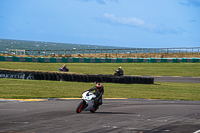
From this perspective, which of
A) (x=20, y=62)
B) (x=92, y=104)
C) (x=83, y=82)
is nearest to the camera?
(x=92, y=104)

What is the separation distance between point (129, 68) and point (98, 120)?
34.1 metres

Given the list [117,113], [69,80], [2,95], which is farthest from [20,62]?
[117,113]

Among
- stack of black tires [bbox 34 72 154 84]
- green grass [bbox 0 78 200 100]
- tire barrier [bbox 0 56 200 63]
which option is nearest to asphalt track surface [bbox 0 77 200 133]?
green grass [bbox 0 78 200 100]

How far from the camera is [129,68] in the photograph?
146 ft

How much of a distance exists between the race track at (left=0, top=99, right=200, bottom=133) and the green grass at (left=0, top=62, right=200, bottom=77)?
1018 inches

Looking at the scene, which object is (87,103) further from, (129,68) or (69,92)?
(129,68)

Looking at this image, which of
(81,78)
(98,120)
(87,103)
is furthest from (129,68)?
(98,120)

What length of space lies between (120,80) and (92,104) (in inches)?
619

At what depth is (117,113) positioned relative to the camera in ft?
40.9

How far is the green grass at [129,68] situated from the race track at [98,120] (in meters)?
25.9

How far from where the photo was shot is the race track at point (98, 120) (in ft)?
29.7

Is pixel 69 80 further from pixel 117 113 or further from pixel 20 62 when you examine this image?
pixel 20 62

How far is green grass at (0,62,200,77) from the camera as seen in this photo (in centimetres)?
3966

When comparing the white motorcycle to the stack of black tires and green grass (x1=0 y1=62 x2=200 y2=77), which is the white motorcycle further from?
green grass (x1=0 y1=62 x2=200 y2=77)
